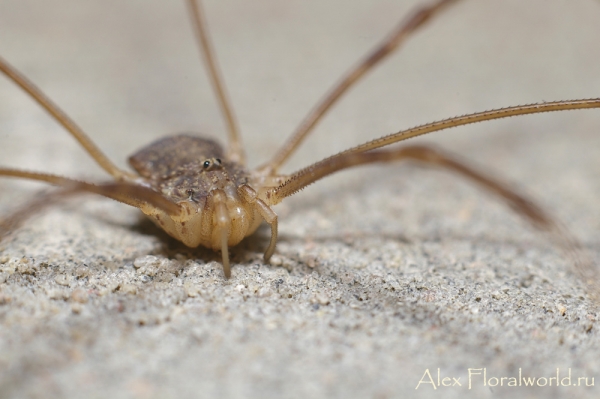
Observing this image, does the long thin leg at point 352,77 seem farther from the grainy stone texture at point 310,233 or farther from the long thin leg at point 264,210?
the long thin leg at point 264,210

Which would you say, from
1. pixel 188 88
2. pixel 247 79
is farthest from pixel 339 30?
pixel 188 88

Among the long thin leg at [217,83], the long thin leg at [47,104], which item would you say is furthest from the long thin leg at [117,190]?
the long thin leg at [217,83]

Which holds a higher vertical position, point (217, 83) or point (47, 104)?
point (217, 83)

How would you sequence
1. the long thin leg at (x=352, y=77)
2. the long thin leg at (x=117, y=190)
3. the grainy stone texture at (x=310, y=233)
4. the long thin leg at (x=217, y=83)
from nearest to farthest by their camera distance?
the grainy stone texture at (x=310, y=233), the long thin leg at (x=117, y=190), the long thin leg at (x=352, y=77), the long thin leg at (x=217, y=83)

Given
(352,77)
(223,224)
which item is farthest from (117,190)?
(352,77)

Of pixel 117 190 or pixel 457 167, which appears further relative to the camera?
pixel 457 167

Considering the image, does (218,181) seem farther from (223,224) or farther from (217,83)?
(217,83)
